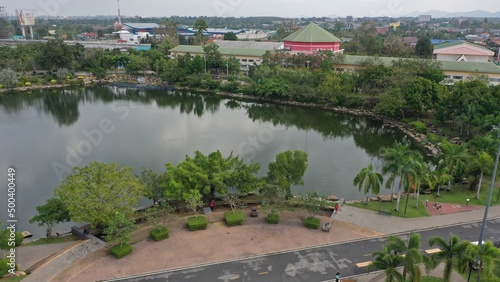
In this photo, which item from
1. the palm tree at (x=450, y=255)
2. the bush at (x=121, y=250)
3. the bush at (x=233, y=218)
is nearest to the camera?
the palm tree at (x=450, y=255)

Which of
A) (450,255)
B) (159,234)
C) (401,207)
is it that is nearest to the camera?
(450,255)

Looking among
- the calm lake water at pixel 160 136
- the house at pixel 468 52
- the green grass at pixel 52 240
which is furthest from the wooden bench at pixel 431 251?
the house at pixel 468 52

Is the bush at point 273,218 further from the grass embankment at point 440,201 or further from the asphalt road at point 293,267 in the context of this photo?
the grass embankment at point 440,201

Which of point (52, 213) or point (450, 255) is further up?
point (450, 255)

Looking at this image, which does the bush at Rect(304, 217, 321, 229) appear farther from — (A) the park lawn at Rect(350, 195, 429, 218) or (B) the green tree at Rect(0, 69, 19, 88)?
(B) the green tree at Rect(0, 69, 19, 88)

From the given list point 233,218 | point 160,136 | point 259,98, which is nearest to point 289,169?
point 233,218

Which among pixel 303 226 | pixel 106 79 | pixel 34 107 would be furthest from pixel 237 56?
pixel 303 226

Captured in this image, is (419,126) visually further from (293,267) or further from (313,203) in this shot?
(293,267)
